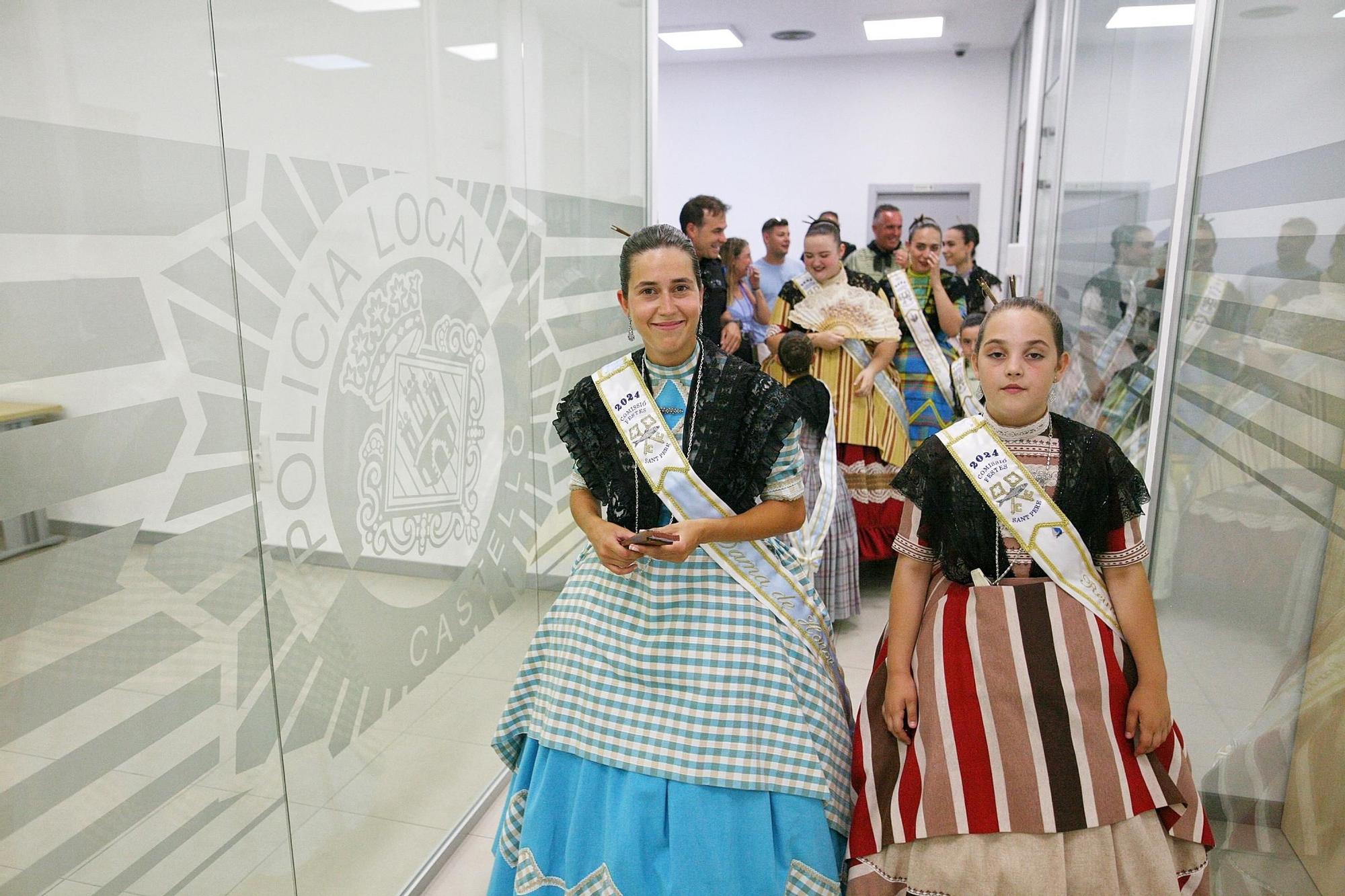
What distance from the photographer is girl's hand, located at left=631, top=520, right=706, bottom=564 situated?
1.55m

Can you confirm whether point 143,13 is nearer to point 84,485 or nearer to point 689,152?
point 84,485

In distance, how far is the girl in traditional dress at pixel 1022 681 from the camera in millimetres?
1410

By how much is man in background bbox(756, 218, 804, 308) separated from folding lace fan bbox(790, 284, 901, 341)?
99 cm

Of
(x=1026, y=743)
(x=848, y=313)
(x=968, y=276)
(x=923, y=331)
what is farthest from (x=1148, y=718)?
(x=968, y=276)

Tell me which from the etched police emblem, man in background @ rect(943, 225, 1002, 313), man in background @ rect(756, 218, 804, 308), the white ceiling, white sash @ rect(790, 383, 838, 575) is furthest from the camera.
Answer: the white ceiling

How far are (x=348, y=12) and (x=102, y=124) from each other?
2.19 feet

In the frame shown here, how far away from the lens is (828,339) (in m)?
3.76

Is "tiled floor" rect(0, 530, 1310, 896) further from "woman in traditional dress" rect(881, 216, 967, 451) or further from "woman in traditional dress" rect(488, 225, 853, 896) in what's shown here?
"woman in traditional dress" rect(881, 216, 967, 451)

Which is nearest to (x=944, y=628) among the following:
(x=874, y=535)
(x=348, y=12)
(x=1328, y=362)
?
(x=1328, y=362)

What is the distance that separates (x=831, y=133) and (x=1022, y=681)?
25.1ft

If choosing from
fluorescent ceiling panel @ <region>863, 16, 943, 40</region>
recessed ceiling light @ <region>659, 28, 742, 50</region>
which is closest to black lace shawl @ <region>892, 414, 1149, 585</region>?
fluorescent ceiling panel @ <region>863, 16, 943, 40</region>

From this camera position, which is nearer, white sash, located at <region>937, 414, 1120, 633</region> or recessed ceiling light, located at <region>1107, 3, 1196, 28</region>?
white sash, located at <region>937, 414, 1120, 633</region>

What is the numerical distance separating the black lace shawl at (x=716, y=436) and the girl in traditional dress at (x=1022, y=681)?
0.27m

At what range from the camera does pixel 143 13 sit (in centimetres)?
121
